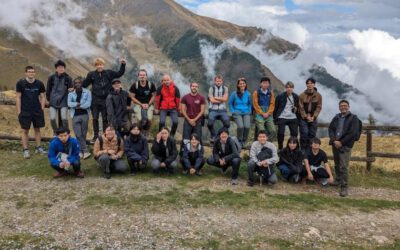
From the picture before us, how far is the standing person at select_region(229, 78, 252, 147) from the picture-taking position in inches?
548

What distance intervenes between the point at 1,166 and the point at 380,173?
13450 mm

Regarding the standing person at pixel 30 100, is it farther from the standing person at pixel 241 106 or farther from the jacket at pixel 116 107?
the standing person at pixel 241 106

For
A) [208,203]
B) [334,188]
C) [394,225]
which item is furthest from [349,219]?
[208,203]

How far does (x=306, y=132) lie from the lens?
45.1ft

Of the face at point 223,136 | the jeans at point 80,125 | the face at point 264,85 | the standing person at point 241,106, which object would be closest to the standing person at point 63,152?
the jeans at point 80,125

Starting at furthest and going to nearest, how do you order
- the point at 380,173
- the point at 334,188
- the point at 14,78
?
the point at 14,78 → the point at 380,173 → the point at 334,188

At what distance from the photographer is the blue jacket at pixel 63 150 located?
11828mm

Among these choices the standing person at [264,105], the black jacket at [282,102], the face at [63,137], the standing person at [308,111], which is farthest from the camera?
the standing person at [264,105]

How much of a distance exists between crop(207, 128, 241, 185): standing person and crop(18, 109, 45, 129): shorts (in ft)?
19.8

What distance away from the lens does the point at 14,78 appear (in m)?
→ 198

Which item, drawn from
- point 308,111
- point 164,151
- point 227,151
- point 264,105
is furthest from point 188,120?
point 308,111

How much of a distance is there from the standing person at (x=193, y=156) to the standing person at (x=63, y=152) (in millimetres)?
3228

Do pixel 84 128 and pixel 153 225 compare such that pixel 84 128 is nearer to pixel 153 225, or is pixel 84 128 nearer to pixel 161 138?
pixel 161 138

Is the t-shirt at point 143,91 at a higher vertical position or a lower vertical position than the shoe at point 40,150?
higher
